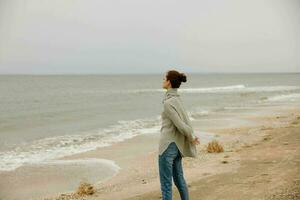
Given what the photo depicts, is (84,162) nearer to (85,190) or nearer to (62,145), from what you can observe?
(62,145)

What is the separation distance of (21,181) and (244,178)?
512 centimetres

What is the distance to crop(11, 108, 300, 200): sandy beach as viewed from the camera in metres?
6.82

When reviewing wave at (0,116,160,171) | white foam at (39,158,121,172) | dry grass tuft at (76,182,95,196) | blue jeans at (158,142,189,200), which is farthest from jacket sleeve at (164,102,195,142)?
wave at (0,116,160,171)

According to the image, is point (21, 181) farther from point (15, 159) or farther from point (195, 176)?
point (195, 176)

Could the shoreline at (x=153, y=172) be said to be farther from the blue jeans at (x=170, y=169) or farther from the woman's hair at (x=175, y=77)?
the woman's hair at (x=175, y=77)

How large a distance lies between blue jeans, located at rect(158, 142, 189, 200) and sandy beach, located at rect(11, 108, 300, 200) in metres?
1.34

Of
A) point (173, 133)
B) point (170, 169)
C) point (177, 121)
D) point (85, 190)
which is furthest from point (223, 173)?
point (177, 121)

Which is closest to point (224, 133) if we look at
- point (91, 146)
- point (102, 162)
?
point (91, 146)

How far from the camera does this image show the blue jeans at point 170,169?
515 cm

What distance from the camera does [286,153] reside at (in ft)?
31.7

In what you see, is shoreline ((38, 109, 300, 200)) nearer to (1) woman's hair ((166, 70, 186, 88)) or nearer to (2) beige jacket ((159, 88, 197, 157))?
(2) beige jacket ((159, 88, 197, 157))

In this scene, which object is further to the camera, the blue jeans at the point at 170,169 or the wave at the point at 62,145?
the wave at the point at 62,145

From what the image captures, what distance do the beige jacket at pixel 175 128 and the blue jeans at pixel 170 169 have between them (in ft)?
0.20

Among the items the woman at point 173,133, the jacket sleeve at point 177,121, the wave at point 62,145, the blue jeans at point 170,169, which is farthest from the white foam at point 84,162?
the jacket sleeve at point 177,121
